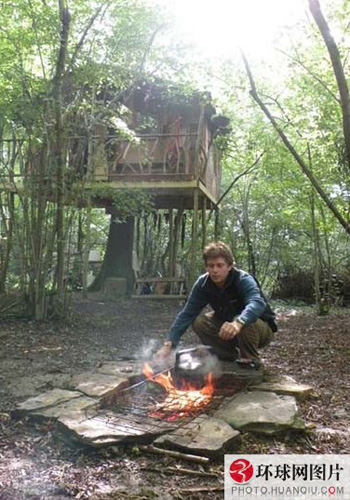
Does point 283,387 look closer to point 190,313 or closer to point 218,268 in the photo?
point 190,313

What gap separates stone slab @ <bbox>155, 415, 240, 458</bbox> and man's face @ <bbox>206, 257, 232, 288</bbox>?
120cm

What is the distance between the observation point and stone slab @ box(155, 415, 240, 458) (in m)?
2.60

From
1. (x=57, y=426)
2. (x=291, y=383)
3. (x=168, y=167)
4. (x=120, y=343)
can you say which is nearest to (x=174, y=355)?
(x=291, y=383)

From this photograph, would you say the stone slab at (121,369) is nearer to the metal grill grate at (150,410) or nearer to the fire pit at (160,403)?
the fire pit at (160,403)

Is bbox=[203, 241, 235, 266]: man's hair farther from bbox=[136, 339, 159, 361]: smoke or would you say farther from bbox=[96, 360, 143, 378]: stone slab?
bbox=[136, 339, 159, 361]: smoke

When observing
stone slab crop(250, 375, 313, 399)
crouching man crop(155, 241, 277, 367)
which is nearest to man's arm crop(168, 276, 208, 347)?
crouching man crop(155, 241, 277, 367)

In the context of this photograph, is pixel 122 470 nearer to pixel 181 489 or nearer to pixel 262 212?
pixel 181 489

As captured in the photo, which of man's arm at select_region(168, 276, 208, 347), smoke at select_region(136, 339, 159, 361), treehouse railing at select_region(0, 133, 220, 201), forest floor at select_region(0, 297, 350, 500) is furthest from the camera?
treehouse railing at select_region(0, 133, 220, 201)

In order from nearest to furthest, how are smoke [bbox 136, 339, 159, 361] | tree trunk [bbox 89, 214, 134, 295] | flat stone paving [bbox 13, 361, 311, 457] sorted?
flat stone paving [bbox 13, 361, 311, 457] < smoke [bbox 136, 339, 159, 361] < tree trunk [bbox 89, 214, 134, 295]

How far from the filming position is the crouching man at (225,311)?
3.73 m

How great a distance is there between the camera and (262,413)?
3074 mm

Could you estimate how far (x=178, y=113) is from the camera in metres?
13.3

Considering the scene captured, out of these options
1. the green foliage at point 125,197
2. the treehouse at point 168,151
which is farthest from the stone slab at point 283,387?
the treehouse at point 168,151

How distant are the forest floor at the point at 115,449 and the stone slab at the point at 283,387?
78mm
